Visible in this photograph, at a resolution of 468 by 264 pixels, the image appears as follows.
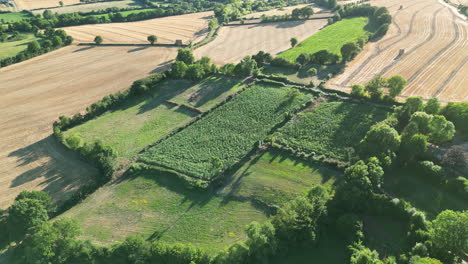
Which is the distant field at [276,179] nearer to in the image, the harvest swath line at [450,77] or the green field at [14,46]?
the harvest swath line at [450,77]

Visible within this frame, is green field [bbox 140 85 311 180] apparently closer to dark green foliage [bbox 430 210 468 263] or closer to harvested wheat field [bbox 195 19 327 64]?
dark green foliage [bbox 430 210 468 263]

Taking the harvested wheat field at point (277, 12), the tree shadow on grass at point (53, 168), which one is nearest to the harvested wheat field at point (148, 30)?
the harvested wheat field at point (277, 12)

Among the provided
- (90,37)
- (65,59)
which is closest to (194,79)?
(65,59)

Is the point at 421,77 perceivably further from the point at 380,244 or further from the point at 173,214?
the point at 173,214

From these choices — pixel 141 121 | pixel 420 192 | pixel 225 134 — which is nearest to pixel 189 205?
pixel 225 134

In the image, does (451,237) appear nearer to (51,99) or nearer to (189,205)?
(189,205)
